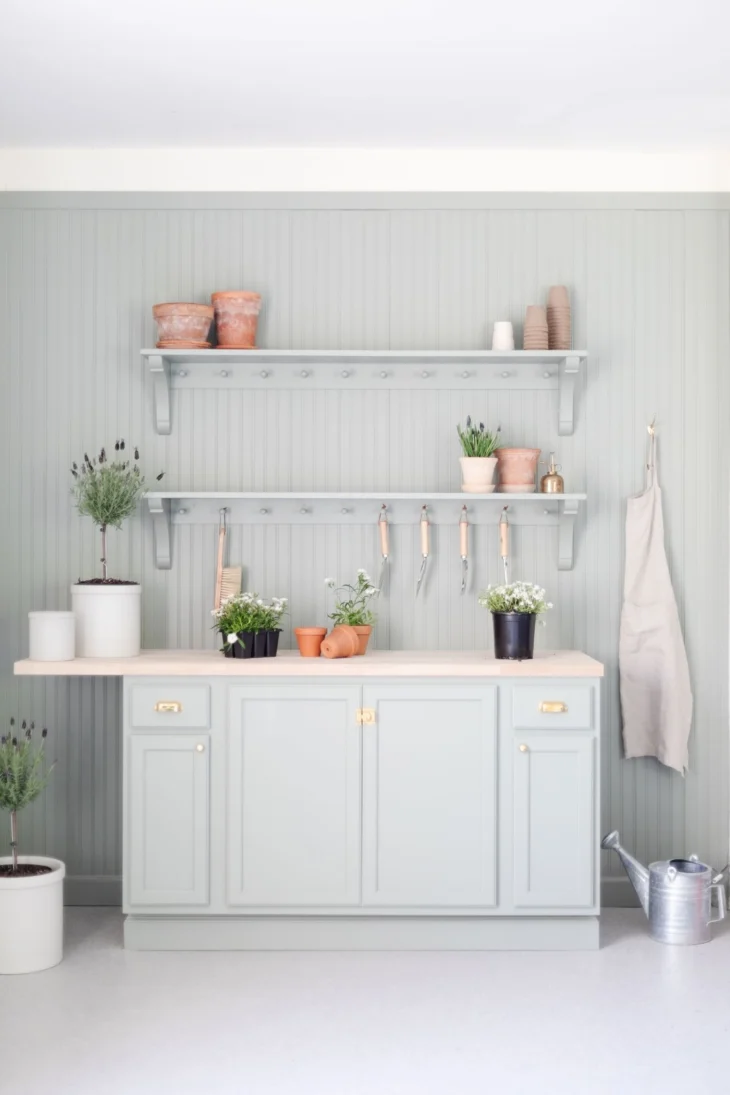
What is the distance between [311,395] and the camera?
4.21 metres

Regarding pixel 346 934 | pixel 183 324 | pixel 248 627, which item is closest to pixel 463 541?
pixel 248 627

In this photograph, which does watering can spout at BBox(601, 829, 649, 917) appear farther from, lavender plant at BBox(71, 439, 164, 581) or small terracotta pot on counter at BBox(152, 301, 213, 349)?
small terracotta pot on counter at BBox(152, 301, 213, 349)

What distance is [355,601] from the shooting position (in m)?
4.07

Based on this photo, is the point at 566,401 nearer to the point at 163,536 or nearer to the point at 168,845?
the point at 163,536

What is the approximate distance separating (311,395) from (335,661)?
1.06m

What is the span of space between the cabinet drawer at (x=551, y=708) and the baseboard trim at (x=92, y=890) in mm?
1657

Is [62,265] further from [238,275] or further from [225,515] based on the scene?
[225,515]

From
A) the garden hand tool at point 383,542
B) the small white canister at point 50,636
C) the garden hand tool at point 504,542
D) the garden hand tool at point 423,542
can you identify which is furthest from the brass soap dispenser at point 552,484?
the small white canister at point 50,636

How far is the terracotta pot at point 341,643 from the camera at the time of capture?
12.4 feet

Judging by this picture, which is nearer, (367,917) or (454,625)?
(367,917)

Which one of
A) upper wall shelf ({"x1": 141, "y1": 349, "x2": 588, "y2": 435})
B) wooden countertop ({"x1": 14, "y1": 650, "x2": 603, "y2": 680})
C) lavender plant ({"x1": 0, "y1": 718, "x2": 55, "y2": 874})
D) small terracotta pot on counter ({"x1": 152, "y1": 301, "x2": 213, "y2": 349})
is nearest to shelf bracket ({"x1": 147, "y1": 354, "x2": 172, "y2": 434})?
upper wall shelf ({"x1": 141, "y1": 349, "x2": 588, "y2": 435})

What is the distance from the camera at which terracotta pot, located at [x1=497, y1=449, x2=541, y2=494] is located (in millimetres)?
4027

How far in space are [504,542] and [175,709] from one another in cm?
134

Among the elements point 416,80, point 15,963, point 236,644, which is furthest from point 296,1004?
point 416,80
